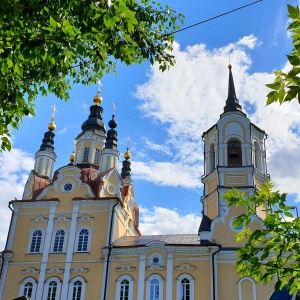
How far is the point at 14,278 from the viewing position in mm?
22531

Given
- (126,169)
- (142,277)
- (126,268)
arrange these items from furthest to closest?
(126,169) → (126,268) → (142,277)

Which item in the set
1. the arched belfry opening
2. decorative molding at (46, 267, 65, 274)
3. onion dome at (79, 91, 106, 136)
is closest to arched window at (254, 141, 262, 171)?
the arched belfry opening

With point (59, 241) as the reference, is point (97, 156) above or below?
above

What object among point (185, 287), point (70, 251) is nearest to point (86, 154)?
point (70, 251)

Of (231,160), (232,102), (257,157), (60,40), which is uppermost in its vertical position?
(232,102)

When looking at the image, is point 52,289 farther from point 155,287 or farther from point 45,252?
point 155,287

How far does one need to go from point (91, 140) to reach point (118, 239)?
7.99 metres

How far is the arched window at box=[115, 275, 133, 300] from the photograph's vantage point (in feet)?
69.8

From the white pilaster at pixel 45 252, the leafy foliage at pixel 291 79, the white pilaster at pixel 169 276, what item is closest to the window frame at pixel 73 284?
the white pilaster at pixel 45 252

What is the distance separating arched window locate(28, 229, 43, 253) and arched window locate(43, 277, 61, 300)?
5.97 ft

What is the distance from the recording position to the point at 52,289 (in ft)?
72.3

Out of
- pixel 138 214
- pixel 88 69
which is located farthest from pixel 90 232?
pixel 88 69

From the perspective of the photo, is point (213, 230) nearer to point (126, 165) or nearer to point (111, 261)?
point (111, 261)

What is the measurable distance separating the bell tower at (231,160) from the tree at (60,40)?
1669 centimetres
